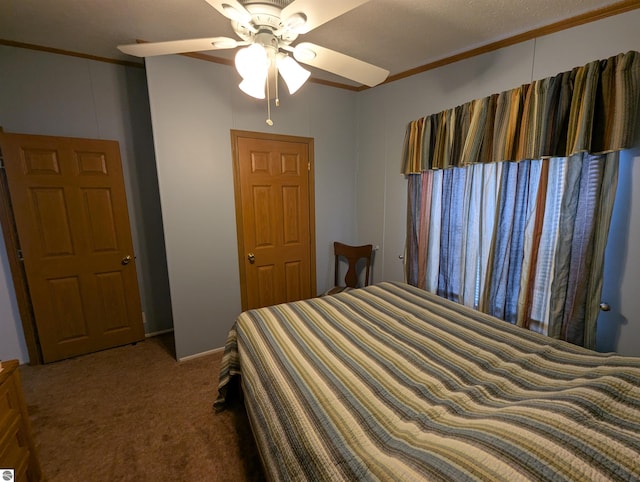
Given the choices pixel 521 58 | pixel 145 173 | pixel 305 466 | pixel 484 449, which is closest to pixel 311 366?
pixel 305 466

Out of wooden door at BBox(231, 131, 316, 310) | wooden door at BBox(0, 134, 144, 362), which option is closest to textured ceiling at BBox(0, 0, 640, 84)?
wooden door at BBox(0, 134, 144, 362)

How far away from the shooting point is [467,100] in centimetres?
210

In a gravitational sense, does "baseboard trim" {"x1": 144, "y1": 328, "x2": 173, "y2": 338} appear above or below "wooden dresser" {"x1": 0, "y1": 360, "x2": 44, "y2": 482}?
below

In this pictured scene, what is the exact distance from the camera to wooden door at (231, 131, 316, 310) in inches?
101

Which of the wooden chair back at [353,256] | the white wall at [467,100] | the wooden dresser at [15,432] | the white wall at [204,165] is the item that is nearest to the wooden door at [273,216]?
the white wall at [204,165]

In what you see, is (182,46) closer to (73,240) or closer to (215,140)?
(215,140)

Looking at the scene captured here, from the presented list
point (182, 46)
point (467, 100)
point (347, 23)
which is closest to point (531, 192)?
point (467, 100)

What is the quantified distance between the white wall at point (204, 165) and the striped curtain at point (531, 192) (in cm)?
120

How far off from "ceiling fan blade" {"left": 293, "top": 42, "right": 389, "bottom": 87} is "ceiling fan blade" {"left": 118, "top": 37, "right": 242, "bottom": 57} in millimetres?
299

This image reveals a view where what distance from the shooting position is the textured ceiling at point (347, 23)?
1.58 metres

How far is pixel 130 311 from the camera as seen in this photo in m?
2.66

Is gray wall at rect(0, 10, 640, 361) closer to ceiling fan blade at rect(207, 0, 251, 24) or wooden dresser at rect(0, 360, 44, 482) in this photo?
wooden dresser at rect(0, 360, 44, 482)

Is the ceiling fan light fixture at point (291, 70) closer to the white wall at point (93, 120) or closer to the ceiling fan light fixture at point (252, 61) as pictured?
the ceiling fan light fixture at point (252, 61)

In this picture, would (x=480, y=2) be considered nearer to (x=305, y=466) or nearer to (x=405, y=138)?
(x=405, y=138)
